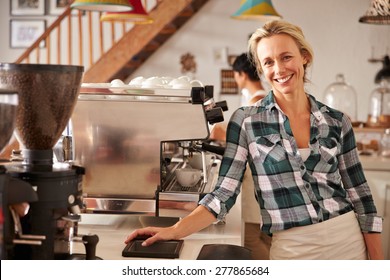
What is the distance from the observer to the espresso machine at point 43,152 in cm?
107

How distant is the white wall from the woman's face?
16.5 ft

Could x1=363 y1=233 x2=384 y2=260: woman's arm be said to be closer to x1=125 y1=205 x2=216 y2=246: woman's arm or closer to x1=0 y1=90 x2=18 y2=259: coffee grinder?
x1=125 y1=205 x2=216 y2=246: woman's arm

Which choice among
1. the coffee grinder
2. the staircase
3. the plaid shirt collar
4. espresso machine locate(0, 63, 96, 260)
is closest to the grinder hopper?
espresso machine locate(0, 63, 96, 260)

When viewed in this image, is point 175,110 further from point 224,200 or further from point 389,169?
point 389,169

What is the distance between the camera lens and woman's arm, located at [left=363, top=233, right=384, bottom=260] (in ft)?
5.44

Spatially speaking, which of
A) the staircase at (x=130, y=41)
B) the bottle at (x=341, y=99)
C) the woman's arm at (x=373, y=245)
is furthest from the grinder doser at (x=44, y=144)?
the staircase at (x=130, y=41)

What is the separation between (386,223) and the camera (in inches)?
145

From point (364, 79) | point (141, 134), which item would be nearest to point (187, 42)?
point (364, 79)

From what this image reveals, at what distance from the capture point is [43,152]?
112cm

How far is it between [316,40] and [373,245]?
17.4ft

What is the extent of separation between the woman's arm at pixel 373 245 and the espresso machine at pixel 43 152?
0.89 m

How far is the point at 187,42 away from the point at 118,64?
904 mm

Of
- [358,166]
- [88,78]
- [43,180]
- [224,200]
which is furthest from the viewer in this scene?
[88,78]

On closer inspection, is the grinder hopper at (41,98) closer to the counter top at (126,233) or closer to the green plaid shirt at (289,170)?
the counter top at (126,233)
